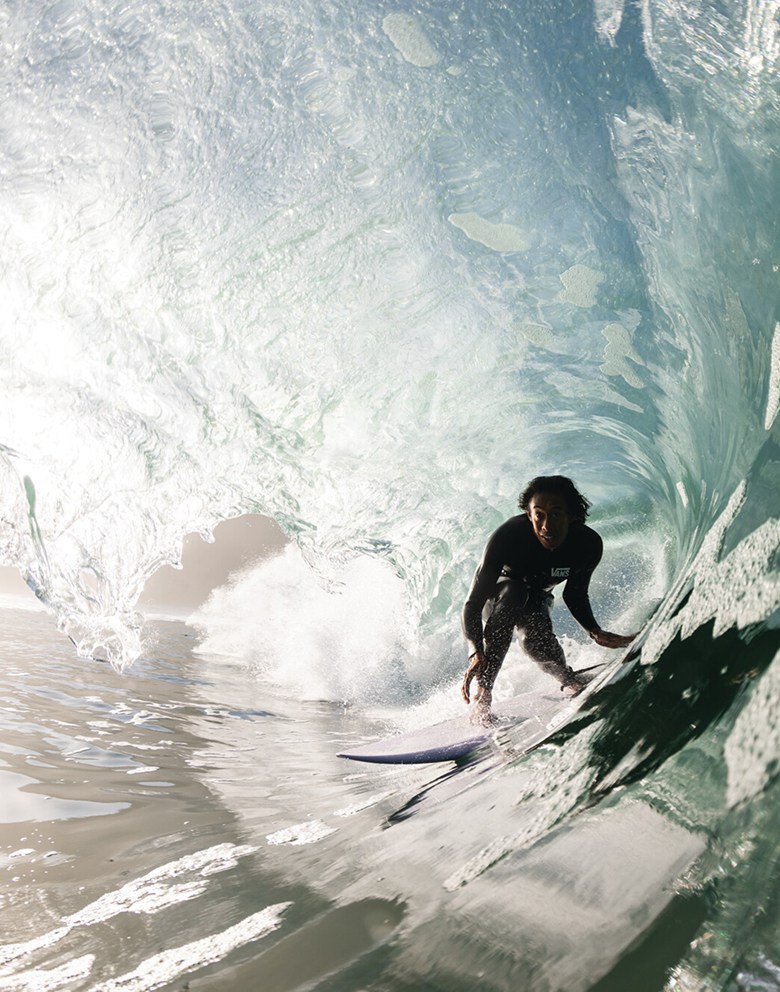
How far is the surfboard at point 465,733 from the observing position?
337 cm

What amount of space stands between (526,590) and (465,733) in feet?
3.07

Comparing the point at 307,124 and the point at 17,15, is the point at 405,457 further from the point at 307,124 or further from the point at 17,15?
→ the point at 17,15

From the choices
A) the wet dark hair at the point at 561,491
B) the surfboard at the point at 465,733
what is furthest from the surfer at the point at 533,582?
the surfboard at the point at 465,733

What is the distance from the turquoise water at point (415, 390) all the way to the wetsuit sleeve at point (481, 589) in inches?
38.1

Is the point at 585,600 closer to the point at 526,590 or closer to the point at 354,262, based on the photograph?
the point at 526,590

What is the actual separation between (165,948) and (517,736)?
2004 millimetres

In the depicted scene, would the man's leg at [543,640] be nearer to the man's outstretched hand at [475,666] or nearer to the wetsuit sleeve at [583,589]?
the wetsuit sleeve at [583,589]

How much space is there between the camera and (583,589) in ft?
14.8

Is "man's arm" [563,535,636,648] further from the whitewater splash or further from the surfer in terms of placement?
the whitewater splash

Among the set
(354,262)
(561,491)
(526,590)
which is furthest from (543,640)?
(354,262)

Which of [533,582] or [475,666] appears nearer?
[475,666]

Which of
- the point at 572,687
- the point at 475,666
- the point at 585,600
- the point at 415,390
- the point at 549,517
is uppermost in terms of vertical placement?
the point at 415,390

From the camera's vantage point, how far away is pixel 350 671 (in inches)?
335

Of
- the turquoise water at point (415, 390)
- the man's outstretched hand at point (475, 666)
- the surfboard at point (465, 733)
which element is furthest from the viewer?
the man's outstretched hand at point (475, 666)
